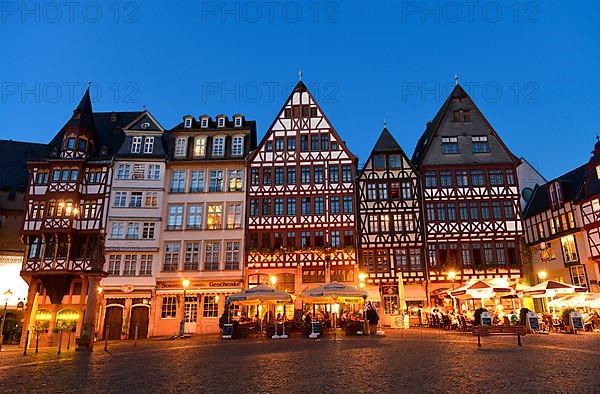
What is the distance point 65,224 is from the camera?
30.0 m

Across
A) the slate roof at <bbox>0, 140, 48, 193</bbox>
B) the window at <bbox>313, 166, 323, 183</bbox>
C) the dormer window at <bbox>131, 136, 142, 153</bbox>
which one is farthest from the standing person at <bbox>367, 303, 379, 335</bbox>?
the slate roof at <bbox>0, 140, 48, 193</bbox>

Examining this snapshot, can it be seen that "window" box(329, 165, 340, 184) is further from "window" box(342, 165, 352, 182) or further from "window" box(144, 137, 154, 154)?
"window" box(144, 137, 154, 154)

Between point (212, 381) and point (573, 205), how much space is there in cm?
2827

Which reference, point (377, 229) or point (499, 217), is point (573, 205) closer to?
point (499, 217)

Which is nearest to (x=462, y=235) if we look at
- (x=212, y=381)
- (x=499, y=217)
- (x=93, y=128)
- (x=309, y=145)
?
(x=499, y=217)

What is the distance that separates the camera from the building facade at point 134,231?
29.5 m

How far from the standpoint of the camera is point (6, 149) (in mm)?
37312

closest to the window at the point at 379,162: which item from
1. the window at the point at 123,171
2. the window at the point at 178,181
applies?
Answer: the window at the point at 178,181

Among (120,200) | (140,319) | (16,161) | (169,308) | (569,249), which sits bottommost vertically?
(140,319)

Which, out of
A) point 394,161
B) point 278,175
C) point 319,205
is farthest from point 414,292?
point 278,175

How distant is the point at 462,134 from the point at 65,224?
1143 inches

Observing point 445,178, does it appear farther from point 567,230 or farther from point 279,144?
point 279,144

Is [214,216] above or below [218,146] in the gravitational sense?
below

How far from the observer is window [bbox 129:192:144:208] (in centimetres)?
3144
